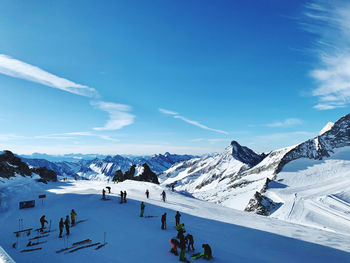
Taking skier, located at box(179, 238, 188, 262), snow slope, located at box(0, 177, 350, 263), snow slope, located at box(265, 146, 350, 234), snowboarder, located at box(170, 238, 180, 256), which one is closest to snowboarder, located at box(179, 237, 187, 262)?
skier, located at box(179, 238, 188, 262)

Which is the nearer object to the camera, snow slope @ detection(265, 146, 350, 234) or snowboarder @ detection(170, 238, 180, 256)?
snowboarder @ detection(170, 238, 180, 256)

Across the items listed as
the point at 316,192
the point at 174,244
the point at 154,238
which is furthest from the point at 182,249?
the point at 316,192

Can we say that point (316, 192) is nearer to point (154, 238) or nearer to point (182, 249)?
point (154, 238)

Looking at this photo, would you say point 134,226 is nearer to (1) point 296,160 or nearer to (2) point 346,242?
(2) point 346,242

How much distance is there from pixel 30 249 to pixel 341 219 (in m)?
82.5

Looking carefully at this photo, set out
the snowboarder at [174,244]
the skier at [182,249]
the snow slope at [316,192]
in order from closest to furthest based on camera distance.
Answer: the skier at [182,249] → the snowboarder at [174,244] → the snow slope at [316,192]

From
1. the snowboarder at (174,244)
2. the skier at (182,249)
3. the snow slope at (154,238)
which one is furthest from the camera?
the snow slope at (154,238)

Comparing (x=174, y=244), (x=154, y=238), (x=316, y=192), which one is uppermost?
(x=174, y=244)

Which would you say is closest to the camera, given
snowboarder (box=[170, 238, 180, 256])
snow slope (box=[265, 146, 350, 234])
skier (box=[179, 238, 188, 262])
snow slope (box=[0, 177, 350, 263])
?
skier (box=[179, 238, 188, 262])

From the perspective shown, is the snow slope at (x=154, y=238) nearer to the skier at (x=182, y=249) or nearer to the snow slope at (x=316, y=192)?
the skier at (x=182, y=249)

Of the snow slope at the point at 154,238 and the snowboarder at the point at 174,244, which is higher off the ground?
the snowboarder at the point at 174,244

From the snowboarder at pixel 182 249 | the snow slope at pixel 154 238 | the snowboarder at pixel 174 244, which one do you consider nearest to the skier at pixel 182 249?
the snowboarder at pixel 182 249

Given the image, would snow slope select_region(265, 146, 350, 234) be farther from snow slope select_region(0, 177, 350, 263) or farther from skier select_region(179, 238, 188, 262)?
skier select_region(179, 238, 188, 262)

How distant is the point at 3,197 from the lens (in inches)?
1512
